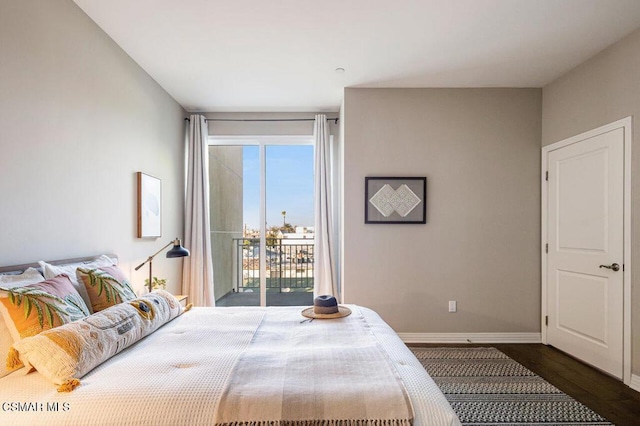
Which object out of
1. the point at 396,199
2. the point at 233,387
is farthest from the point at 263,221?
the point at 233,387

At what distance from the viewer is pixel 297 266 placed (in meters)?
4.79

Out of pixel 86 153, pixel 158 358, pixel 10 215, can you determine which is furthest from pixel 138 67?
pixel 158 358

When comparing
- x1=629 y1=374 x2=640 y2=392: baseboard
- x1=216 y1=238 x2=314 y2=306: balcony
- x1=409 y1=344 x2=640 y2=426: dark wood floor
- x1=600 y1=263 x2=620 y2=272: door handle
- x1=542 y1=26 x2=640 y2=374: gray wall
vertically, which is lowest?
x1=409 y1=344 x2=640 y2=426: dark wood floor

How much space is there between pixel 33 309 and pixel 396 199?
10.2 feet

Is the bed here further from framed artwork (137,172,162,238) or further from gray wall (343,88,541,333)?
gray wall (343,88,541,333)

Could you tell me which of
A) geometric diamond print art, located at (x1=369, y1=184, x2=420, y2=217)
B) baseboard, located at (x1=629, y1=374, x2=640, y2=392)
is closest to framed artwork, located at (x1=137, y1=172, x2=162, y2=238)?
geometric diamond print art, located at (x1=369, y1=184, x2=420, y2=217)

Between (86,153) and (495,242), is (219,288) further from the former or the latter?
(495,242)

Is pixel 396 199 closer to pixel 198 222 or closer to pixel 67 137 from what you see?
pixel 198 222

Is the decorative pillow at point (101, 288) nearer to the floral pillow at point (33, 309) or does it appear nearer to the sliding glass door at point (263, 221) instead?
the floral pillow at point (33, 309)

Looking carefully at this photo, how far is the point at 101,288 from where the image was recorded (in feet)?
6.73

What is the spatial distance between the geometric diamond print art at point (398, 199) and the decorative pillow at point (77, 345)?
2.64 meters

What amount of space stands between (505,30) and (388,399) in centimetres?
274

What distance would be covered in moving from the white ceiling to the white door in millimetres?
902

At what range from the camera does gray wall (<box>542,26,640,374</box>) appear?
272 cm
